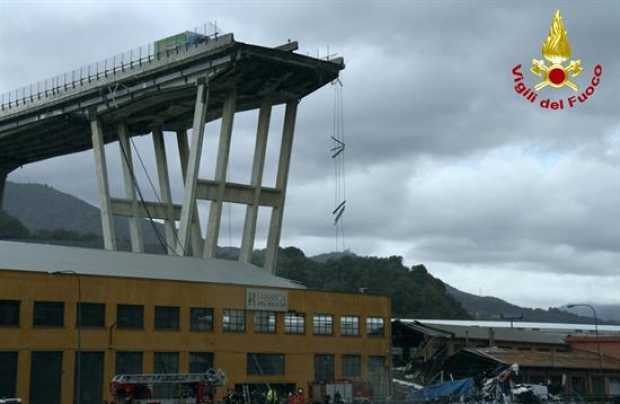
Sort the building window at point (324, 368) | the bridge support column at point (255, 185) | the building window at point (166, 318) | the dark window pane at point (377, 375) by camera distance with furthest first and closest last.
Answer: the bridge support column at point (255, 185) → the dark window pane at point (377, 375) → the building window at point (324, 368) → the building window at point (166, 318)

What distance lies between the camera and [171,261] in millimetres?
70500

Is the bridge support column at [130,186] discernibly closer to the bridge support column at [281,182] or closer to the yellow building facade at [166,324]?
the bridge support column at [281,182]

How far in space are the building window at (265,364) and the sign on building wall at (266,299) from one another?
11.7ft

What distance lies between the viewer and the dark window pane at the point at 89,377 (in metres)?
55.5

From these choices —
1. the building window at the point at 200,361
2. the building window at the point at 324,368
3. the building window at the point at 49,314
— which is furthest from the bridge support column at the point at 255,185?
the building window at the point at 49,314

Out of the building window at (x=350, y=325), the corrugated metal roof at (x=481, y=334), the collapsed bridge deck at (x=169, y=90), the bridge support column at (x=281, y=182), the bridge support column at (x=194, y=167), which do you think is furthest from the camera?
the bridge support column at (x=281, y=182)

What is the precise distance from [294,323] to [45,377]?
2081cm

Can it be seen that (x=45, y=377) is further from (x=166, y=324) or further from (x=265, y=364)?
(x=265, y=364)

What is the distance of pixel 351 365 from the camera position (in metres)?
71.3

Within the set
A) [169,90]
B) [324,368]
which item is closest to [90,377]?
[324,368]

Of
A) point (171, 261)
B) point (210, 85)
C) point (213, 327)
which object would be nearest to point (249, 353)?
point (213, 327)

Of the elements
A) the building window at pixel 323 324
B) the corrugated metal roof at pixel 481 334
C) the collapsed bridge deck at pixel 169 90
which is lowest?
the corrugated metal roof at pixel 481 334

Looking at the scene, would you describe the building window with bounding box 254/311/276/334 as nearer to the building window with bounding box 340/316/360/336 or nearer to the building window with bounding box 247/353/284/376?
the building window with bounding box 247/353/284/376

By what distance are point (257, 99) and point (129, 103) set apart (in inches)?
509
